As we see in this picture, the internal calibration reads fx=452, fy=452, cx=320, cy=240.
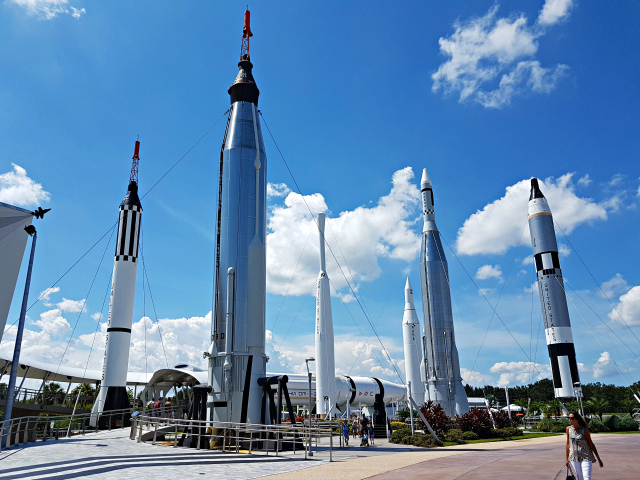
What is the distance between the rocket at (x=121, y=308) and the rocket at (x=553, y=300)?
34.8 metres

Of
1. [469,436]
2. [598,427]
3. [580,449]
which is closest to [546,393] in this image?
[598,427]

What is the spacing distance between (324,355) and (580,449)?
97.1ft

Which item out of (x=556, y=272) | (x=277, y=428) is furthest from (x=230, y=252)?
(x=556, y=272)

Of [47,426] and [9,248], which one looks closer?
[9,248]

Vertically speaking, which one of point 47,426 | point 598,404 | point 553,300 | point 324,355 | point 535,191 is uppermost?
point 535,191

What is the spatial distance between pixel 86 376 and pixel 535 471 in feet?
151

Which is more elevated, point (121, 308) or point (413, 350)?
point (121, 308)

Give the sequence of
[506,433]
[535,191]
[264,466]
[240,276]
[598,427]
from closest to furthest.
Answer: [264,466] < [240,276] < [506,433] < [598,427] < [535,191]

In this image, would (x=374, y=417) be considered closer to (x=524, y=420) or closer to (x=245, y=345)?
(x=245, y=345)

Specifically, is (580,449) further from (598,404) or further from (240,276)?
(598,404)

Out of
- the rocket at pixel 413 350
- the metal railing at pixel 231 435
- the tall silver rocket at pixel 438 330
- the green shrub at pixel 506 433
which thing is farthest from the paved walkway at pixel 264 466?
the rocket at pixel 413 350

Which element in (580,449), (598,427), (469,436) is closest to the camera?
(580,449)

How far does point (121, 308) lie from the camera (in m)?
32.5

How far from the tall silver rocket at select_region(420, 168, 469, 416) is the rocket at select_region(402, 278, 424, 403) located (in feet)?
4.25
